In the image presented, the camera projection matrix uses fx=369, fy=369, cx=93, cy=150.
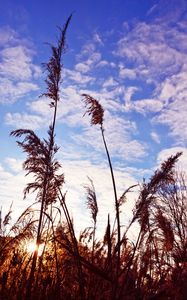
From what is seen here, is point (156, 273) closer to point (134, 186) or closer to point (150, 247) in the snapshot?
point (150, 247)

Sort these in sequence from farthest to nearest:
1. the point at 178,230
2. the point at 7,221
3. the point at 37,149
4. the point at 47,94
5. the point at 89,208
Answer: the point at 178,230 → the point at 7,221 → the point at 47,94 → the point at 89,208 → the point at 37,149

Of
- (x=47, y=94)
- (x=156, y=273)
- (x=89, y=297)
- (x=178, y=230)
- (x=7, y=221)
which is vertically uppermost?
A: (x=178, y=230)

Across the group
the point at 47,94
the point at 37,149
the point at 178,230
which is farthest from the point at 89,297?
the point at 178,230

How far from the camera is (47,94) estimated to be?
5137 mm

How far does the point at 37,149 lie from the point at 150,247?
2.19 m

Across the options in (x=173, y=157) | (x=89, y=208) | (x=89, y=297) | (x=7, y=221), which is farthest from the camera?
(x=7, y=221)

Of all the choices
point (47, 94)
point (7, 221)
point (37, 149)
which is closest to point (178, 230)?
point (7, 221)

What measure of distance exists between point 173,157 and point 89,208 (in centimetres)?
170

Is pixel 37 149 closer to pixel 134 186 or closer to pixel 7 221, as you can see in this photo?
pixel 134 186

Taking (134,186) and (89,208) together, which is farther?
(89,208)

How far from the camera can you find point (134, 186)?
11.5 feet

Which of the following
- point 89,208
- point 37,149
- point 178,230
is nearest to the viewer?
point 37,149

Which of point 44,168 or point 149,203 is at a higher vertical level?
point 44,168

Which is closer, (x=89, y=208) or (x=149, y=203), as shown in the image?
(x=149, y=203)
